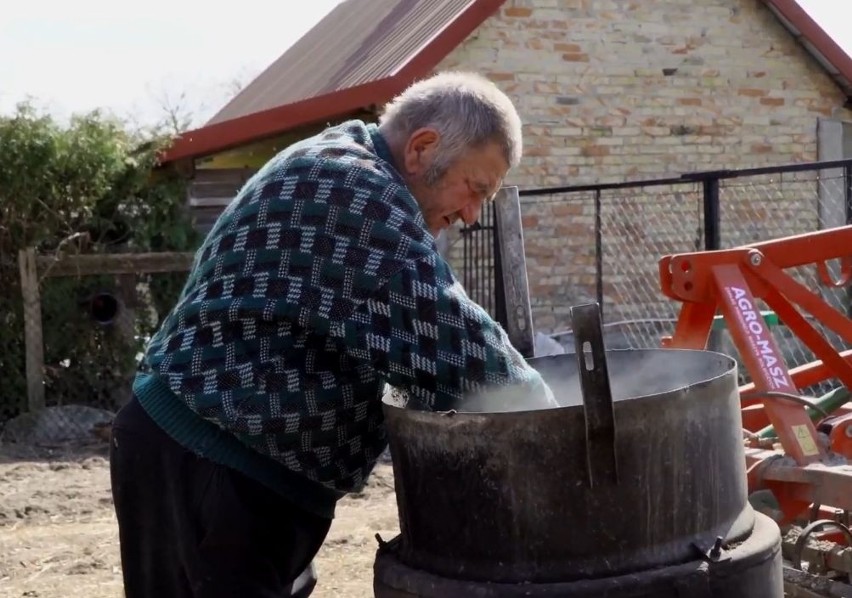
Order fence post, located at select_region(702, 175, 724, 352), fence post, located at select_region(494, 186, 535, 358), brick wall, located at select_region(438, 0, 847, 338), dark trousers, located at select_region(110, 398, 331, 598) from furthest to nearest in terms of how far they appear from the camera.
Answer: brick wall, located at select_region(438, 0, 847, 338) < fence post, located at select_region(702, 175, 724, 352) < fence post, located at select_region(494, 186, 535, 358) < dark trousers, located at select_region(110, 398, 331, 598)

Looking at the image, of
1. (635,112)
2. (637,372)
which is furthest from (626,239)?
(637,372)

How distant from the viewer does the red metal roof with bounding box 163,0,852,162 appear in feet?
34.2

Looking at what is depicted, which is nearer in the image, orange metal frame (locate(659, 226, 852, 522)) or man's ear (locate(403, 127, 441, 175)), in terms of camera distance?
man's ear (locate(403, 127, 441, 175))

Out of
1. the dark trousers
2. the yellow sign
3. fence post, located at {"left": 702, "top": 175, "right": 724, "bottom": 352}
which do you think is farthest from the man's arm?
fence post, located at {"left": 702, "top": 175, "right": 724, "bottom": 352}

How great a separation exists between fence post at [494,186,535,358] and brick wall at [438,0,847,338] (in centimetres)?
739

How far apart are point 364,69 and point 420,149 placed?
370 inches

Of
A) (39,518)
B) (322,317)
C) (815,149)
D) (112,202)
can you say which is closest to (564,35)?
(815,149)

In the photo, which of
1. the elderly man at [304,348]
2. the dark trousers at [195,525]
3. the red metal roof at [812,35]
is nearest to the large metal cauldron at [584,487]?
the elderly man at [304,348]

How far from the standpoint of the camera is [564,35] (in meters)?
11.6

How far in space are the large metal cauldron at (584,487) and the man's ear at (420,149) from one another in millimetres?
514

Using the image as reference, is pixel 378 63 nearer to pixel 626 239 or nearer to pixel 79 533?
pixel 626 239

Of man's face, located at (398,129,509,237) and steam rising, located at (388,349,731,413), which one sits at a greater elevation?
man's face, located at (398,129,509,237)

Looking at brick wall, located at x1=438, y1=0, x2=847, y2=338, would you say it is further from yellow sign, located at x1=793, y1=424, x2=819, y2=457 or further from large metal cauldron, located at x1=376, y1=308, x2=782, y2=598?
large metal cauldron, located at x1=376, y1=308, x2=782, y2=598

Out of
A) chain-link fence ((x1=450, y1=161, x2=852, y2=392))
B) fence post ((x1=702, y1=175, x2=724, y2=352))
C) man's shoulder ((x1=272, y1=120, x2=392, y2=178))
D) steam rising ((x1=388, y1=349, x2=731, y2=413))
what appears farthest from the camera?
chain-link fence ((x1=450, y1=161, x2=852, y2=392))
